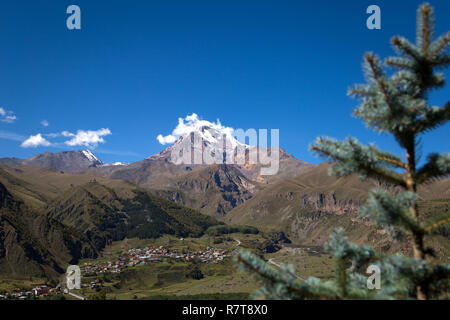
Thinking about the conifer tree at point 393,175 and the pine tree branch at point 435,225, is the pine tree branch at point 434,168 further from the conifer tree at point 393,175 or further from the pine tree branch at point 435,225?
the pine tree branch at point 435,225

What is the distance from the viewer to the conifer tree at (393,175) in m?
4.06

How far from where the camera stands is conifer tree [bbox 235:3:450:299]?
406cm

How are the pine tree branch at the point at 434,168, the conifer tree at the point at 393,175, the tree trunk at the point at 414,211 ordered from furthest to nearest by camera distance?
the pine tree branch at the point at 434,168 < the tree trunk at the point at 414,211 < the conifer tree at the point at 393,175

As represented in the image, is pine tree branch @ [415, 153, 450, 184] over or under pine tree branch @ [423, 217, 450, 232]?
over

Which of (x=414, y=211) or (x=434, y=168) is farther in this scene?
(x=434, y=168)

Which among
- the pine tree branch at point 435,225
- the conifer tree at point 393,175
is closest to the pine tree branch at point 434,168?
the conifer tree at point 393,175

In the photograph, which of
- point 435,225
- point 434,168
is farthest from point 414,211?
point 434,168

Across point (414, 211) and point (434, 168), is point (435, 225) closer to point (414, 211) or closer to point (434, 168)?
point (414, 211)

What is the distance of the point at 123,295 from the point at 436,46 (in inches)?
6989

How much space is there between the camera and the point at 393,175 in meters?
4.99

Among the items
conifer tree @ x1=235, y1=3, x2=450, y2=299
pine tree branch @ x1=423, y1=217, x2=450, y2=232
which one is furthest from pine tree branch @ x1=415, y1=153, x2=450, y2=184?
pine tree branch @ x1=423, y1=217, x2=450, y2=232

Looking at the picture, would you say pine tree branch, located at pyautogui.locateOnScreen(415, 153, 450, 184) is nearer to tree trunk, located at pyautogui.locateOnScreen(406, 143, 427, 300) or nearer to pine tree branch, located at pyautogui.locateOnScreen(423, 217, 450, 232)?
tree trunk, located at pyautogui.locateOnScreen(406, 143, 427, 300)

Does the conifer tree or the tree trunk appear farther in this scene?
the tree trunk
